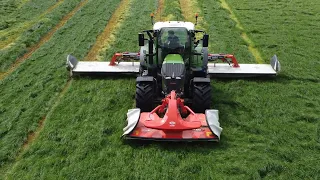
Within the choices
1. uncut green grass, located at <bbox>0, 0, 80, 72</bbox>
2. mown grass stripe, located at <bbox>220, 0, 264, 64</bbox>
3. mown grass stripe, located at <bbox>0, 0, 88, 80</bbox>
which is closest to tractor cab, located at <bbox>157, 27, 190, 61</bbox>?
mown grass stripe, located at <bbox>220, 0, 264, 64</bbox>

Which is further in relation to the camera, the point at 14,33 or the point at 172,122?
the point at 14,33

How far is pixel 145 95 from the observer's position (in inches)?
338

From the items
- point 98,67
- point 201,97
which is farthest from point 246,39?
point 201,97

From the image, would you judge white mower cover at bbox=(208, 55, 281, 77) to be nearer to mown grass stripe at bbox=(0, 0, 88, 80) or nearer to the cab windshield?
the cab windshield

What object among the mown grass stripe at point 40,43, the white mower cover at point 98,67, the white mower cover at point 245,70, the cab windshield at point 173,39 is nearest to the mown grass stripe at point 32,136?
the white mower cover at point 98,67

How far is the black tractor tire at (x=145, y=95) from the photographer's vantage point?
28.1 feet

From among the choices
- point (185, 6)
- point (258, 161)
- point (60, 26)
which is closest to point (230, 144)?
point (258, 161)

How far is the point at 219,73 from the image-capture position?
446 inches

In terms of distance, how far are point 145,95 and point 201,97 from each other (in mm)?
1361

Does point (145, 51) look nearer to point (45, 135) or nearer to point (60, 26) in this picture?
point (45, 135)

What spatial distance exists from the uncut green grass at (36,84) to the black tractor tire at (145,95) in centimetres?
258

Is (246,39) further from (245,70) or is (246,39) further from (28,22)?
(28,22)

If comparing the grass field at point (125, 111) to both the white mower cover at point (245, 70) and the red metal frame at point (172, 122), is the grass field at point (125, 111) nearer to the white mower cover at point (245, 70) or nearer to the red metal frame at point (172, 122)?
the white mower cover at point (245, 70)

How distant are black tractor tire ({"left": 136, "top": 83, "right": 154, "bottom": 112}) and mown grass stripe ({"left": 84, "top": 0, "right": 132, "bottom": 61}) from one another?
17.4ft
